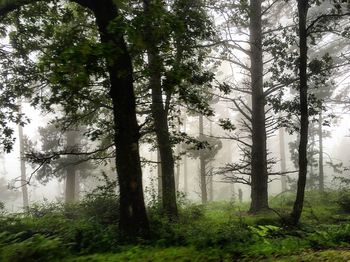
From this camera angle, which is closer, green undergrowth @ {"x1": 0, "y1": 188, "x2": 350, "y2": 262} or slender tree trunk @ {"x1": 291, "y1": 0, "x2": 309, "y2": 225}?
green undergrowth @ {"x1": 0, "y1": 188, "x2": 350, "y2": 262}

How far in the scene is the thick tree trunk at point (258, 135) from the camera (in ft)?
47.0

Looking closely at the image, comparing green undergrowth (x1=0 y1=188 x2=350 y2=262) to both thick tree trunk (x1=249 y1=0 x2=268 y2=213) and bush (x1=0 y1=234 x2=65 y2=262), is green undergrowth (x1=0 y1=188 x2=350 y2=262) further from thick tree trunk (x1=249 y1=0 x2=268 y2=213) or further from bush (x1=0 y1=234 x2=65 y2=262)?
thick tree trunk (x1=249 y1=0 x2=268 y2=213)

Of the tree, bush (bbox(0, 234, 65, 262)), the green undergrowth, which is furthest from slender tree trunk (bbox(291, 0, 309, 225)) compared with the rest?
bush (bbox(0, 234, 65, 262))

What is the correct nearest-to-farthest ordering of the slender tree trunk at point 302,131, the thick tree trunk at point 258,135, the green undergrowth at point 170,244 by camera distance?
the green undergrowth at point 170,244
the slender tree trunk at point 302,131
the thick tree trunk at point 258,135

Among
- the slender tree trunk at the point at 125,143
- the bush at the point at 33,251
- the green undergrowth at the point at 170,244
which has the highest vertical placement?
the slender tree trunk at the point at 125,143

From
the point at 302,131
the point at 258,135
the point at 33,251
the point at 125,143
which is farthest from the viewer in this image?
the point at 258,135

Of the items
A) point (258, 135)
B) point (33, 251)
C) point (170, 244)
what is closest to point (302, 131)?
point (170, 244)

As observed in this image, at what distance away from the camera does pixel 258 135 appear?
1444 cm

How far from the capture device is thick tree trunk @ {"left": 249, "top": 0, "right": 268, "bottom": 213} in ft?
47.0

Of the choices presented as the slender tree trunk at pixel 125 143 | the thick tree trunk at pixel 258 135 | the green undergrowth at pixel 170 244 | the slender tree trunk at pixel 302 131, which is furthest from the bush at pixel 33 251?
the thick tree trunk at pixel 258 135

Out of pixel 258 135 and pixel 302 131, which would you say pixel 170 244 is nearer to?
pixel 302 131

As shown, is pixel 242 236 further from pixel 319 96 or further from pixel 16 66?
pixel 319 96

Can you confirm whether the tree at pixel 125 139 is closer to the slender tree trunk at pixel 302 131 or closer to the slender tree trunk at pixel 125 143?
the slender tree trunk at pixel 125 143

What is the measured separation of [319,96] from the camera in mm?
28781
